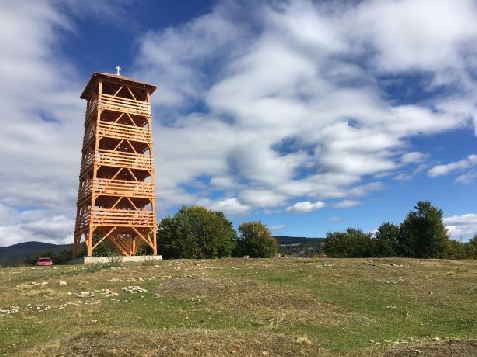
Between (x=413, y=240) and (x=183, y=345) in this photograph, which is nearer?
(x=183, y=345)

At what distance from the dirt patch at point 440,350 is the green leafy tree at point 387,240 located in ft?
234

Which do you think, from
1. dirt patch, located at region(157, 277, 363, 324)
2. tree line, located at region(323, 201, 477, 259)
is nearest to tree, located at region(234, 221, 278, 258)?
tree line, located at region(323, 201, 477, 259)

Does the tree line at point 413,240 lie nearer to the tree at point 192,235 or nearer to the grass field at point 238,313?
the tree at point 192,235

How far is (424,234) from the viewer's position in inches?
2990

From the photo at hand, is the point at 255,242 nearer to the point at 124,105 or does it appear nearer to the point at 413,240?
the point at 413,240

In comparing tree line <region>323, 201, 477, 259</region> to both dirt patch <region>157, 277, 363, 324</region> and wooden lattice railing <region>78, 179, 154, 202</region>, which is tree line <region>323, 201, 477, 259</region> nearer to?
wooden lattice railing <region>78, 179, 154, 202</region>

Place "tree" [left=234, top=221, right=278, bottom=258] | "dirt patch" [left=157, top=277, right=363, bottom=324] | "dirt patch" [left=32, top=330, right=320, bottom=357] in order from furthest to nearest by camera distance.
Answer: "tree" [left=234, top=221, right=278, bottom=258], "dirt patch" [left=157, top=277, right=363, bottom=324], "dirt patch" [left=32, top=330, right=320, bottom=357]

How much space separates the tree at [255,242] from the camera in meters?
101

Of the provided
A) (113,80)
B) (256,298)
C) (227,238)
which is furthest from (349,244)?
(256,298)

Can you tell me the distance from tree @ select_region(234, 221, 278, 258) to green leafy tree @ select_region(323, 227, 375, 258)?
1396cm

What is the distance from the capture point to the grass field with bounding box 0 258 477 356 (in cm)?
1362

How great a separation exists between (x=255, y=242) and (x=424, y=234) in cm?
4037

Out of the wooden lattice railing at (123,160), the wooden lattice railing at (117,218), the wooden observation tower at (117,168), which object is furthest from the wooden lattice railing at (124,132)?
the wooden lattice railing at (117,218)

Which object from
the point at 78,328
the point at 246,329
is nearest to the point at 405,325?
the point at 246,329
